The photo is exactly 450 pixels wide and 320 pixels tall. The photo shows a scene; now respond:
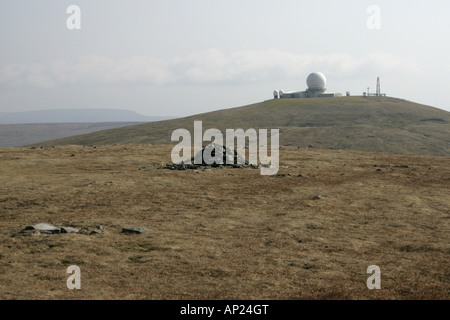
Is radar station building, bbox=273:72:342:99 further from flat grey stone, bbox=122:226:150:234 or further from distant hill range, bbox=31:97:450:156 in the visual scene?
flat grey stone, bbox=122:226:150:234

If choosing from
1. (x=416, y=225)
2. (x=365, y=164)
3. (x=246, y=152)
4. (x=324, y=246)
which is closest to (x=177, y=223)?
(x=324, y=246)

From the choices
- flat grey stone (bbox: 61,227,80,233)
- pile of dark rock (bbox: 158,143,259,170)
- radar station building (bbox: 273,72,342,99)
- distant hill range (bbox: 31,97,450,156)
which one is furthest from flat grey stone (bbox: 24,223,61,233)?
radar station building (bbox: 273,72,342,99)

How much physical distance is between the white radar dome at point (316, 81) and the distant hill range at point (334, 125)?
8.15 m

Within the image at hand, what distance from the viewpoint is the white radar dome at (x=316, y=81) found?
11075 cm

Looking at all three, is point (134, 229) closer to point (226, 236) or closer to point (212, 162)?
point (226, 236)

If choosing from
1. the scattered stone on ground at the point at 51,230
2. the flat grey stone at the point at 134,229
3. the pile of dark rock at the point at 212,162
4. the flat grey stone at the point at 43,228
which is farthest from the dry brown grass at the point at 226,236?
the pile of dark rock at the point at 212,162

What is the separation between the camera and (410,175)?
28.5 m

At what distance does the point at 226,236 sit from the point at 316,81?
332ft

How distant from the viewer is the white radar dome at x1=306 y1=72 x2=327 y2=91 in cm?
11075

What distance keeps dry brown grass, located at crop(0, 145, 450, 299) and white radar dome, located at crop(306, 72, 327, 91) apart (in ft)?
281
